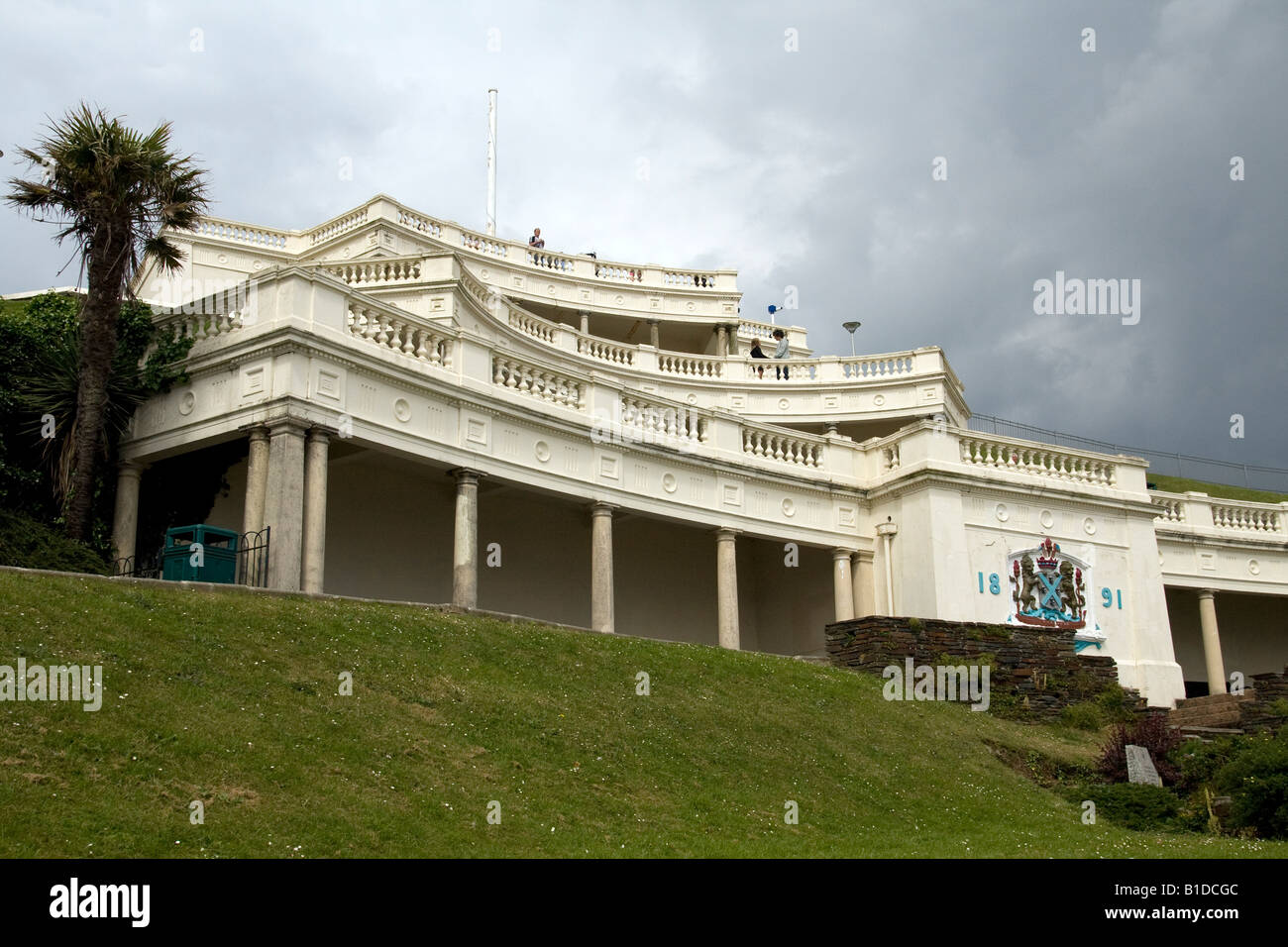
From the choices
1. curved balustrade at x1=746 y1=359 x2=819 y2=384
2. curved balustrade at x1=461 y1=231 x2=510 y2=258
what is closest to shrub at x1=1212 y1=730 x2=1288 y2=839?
curved balustrade at x1=746 y1=359 x2=819 y2=384

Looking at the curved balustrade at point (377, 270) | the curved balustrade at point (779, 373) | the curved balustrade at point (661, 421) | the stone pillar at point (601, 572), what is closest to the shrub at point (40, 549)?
the stone pillar at point (601, 572)

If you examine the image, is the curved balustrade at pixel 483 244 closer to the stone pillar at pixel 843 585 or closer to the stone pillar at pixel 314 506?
the stone pillar at pixel 843 585

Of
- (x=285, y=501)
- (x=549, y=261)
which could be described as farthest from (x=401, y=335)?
(x=549, y=261)

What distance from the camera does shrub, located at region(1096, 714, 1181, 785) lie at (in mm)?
20000

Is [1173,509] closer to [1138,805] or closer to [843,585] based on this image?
[843,585]

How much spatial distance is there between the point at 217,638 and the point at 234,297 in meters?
9.30

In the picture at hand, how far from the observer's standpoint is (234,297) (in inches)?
883

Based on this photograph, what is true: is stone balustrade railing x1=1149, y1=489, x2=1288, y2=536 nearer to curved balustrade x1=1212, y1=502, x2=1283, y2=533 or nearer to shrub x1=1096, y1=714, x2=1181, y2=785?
curved balustrade x1=1212, y1=502, x2=1283, y2=533

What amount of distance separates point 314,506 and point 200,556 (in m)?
2.10

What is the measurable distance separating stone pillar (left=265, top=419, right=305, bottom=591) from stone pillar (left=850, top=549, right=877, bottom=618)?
13767mm

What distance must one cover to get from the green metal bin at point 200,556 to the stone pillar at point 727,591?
10.5 m

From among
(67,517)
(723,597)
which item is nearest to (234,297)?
(67,517)

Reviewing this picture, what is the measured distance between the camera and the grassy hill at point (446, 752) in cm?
1121
